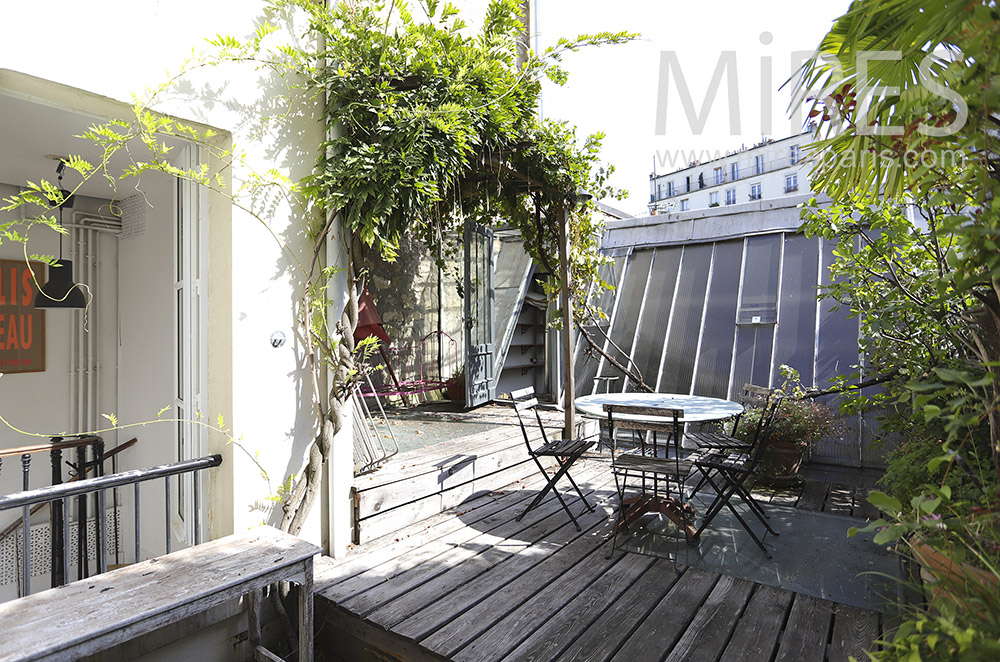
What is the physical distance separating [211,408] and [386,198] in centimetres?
150

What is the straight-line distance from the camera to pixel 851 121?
2088 mm

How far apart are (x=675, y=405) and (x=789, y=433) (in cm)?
130

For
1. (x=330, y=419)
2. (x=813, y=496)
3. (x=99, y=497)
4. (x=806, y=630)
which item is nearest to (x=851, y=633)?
(x=806, y=630)

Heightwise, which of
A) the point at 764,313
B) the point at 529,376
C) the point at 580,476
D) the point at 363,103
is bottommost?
the point at 580,476

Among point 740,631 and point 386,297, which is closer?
point 740,631

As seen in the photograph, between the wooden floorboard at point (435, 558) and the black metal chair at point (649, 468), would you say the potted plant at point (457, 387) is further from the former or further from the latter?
the black metal chair at point (649, 468)

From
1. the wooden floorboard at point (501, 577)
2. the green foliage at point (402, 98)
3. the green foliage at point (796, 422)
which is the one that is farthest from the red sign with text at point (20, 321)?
the green foliage at point (796, 422)

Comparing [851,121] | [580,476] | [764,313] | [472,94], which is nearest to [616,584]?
[580,476]

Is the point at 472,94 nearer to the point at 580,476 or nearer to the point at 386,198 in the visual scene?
the point at 386,198

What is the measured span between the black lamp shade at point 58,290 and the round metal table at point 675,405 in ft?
12.1

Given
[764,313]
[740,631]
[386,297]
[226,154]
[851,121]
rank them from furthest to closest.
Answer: [386,297] < [764,313] < [226,154] < [740,631] < [851,121]

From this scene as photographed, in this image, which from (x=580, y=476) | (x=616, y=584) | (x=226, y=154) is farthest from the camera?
(x=580, y=476)

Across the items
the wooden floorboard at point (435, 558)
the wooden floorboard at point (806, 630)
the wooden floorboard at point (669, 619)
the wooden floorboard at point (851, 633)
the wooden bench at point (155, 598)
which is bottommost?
the wooden floorboard at point (435, 558)

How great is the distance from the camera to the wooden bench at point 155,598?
5.95 feet
